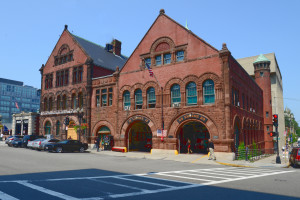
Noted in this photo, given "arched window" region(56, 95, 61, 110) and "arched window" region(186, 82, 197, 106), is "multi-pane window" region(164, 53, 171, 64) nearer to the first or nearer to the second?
"arched window" region(186, 82, 197, 106)

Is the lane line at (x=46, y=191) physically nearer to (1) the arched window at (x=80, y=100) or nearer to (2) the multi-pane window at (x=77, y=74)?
(1) the arched window at (x=80, y=100)

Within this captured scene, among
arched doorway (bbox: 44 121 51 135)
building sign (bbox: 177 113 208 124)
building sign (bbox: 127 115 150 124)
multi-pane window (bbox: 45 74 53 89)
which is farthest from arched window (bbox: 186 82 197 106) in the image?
multi-pane window (bbox: 45 74 53 89)

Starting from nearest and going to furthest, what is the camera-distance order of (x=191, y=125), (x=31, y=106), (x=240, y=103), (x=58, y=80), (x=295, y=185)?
(x=295, y=185), (x=240, y=103), (x=191, y=125), (x=58, y=80), (x=31, y=106)

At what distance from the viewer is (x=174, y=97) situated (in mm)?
26453

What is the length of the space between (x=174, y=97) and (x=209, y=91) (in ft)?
13.1

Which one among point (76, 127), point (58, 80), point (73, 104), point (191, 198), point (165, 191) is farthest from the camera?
point (58, 80)

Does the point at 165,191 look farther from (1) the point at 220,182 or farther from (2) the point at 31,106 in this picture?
(2) the point at 31,106

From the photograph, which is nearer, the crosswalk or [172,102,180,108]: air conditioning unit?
the crosswalk

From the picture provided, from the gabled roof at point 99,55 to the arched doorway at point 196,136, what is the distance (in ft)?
52.4

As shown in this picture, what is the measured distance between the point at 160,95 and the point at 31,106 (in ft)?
471

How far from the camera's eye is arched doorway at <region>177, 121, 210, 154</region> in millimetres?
28839

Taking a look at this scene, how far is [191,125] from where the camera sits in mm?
29875

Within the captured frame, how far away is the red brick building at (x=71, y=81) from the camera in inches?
1366

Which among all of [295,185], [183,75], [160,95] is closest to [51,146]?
[160,95]
